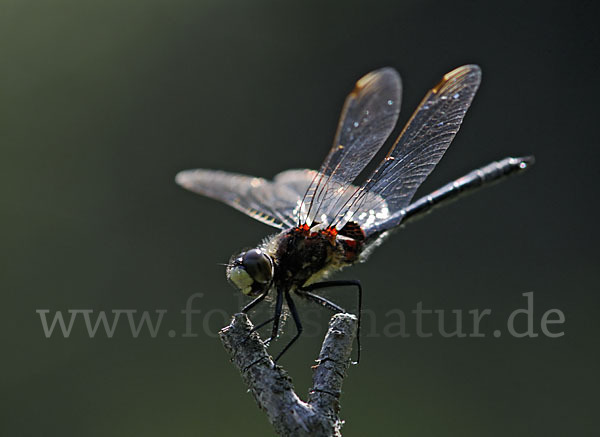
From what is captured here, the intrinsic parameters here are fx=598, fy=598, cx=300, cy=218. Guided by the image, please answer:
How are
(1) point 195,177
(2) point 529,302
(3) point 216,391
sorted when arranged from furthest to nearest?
(2) point 529,302 < (3) point 216,391 < (1) point 195,177

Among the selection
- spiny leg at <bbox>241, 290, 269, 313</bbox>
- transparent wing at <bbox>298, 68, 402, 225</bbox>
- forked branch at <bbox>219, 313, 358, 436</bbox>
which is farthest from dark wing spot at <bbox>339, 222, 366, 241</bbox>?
forked branch at <bbox>219, 313, 358, 436</bbox>

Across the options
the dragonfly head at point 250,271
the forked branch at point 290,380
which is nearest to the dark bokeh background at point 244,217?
the dragonfly head at point 250,271

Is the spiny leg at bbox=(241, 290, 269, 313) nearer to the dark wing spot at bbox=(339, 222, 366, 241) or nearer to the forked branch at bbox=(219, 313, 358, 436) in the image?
the forked branch at bbox=(219, 313, 358, 436)

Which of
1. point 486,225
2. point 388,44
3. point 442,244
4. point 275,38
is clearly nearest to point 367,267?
point 442,244

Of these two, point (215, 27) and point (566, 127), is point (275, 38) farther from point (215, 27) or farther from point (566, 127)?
point (566, 127)

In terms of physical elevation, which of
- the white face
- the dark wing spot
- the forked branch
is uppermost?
the dark wing spot

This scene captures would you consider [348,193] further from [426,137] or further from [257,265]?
[257,265]

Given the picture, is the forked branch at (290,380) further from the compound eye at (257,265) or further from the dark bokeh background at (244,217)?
the dark bokeh background at (244,217)
